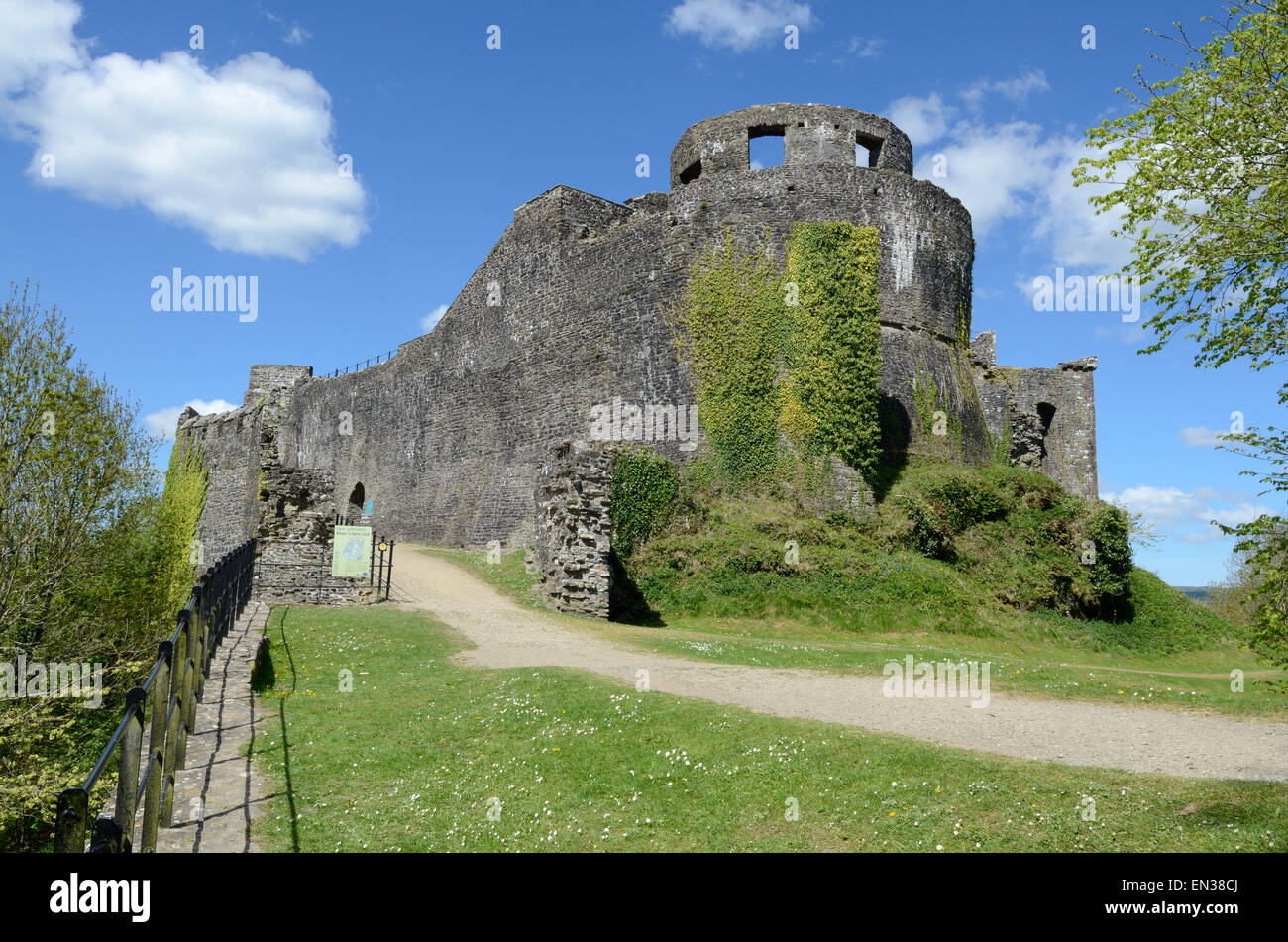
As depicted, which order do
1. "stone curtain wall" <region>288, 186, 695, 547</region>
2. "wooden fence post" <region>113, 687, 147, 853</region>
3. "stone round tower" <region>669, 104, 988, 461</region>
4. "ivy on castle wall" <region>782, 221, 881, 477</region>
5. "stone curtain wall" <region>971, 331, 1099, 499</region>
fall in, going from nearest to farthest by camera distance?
"wooden fence post" <region>113, 687, 147, 853</region>
"ivy on castle wall" <region>782, 221, 881, 477</region>
"stone round tower" <region>669, 104, 988, 461</region>
"stone curtain wall" <region>288, 186, 695, 547</region>
"stone curtain wall" <region>971, 331, 1099, 499</region>

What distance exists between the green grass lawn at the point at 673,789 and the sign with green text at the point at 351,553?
9066mm

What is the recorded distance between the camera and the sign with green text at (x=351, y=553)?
62.9 ft

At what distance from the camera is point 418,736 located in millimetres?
9188

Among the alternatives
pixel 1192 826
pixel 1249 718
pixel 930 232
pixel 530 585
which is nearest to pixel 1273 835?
pixel 1192 826

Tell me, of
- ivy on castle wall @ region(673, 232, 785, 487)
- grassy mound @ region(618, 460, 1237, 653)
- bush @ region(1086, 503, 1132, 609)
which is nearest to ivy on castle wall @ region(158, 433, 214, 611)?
grassy mound @ region(618, 460, 1237, 653)

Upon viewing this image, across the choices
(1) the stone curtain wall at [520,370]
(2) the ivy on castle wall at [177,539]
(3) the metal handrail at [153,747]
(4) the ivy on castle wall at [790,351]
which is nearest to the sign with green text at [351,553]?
(2) the ivy on castle wall at [177,539]

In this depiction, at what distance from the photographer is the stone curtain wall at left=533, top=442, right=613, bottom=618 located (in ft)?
61.3

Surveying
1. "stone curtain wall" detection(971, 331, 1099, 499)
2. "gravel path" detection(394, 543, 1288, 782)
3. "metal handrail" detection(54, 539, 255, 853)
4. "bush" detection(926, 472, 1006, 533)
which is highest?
"stone curtain wall" detection(971, 331, 1099, 499)

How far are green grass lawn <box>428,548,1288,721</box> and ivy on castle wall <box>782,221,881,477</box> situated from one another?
5.73 metres

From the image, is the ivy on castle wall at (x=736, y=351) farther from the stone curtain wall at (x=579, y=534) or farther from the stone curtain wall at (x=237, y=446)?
the stone curtain wall at (x=237, y=446)

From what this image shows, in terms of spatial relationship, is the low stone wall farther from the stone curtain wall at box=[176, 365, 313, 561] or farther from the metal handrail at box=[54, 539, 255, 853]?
the stone curtain wall at box=[176, 365, 313, 561]

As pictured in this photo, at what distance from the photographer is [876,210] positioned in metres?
25.3

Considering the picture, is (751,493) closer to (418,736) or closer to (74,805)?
(418,736)

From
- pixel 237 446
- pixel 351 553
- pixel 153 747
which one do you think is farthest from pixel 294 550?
pixel 237 446
